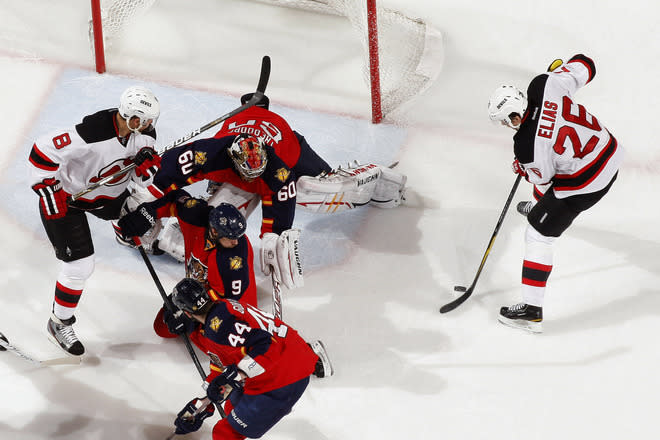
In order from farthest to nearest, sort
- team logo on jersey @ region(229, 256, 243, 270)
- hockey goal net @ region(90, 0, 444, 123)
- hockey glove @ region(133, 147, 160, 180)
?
hockey goal net @ region(90, 0, 444, 123), hockey glove @ region(133, 147, 160, 180), team logo on jersey @ region(229, 256, 243, 270)

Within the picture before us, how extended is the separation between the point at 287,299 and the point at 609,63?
9.46ft

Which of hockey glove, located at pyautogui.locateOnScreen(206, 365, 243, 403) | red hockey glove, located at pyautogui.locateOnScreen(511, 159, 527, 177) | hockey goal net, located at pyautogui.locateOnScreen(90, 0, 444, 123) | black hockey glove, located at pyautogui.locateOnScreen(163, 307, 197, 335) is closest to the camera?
hockey glove, located at pyautogui.locateOnScreen(206, 365, 243, 403)

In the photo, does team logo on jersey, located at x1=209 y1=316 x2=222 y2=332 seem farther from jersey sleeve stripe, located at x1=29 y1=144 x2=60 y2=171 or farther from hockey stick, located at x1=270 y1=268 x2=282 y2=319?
jersey sleeve stripe, located at x1=29 y1=144 x2=60 y2=171

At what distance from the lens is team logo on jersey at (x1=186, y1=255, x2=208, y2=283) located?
154 inches

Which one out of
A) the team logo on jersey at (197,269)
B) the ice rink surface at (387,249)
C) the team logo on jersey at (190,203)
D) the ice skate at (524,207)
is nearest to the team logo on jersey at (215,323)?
the team logo on jersey at (197,269)

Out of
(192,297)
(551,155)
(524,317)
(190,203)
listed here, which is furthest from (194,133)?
(524,317)

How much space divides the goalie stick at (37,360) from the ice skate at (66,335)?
0.03 meters

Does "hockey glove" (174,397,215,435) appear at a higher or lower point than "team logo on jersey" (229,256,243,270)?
lower

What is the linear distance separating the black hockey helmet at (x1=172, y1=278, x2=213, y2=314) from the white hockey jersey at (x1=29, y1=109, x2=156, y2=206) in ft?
2.67

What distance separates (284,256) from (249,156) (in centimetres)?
49

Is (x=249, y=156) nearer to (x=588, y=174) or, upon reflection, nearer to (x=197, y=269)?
(x=197, y=269)

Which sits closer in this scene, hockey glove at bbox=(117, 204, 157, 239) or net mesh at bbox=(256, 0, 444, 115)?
hockey glove at bbox=(117, 204, 157, 239)

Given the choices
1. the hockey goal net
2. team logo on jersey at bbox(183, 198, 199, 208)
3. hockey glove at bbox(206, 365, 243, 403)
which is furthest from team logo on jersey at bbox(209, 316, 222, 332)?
the hockey goal net

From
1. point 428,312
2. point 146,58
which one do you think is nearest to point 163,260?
point 428,312
